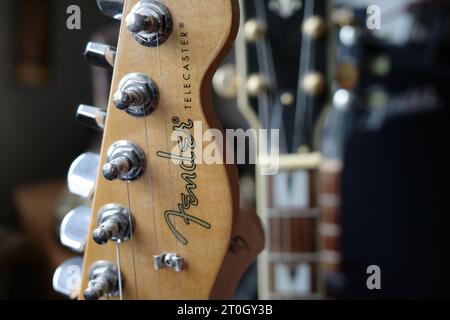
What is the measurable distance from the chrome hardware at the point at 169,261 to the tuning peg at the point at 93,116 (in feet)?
0.51

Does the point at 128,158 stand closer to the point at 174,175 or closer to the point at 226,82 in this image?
the point at 174,175

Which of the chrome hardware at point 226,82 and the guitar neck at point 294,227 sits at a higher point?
the chrome hardware at point 226,82

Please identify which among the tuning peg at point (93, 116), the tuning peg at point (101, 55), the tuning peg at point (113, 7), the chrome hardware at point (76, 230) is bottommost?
the chrome hardware at point (76, 230)

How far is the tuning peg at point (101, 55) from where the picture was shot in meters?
0.60

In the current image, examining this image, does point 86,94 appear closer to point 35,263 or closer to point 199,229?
point 35,263

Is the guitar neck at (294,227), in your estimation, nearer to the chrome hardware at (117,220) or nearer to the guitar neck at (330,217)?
the chrome hardware at (117,220)

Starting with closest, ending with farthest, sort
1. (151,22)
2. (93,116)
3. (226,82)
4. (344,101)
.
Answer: (151,22) → (93,116) → (226,82) → (344,101)

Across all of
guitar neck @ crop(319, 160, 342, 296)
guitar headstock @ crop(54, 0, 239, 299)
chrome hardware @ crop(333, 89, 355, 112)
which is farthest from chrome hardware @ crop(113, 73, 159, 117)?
guitar neck @ crop(319, 160, 342, 296)

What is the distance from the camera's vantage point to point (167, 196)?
23.4 inches

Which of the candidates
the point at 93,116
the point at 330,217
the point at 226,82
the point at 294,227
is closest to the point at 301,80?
the point at 226,82

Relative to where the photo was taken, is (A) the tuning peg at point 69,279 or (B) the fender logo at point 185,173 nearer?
(B) the fender logo at point 185,173

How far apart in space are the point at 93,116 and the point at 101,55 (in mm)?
70

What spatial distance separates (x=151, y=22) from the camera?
52cm

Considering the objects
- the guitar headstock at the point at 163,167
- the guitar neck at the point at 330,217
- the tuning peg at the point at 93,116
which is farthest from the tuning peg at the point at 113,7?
the guitar neck at the point at 330,217
